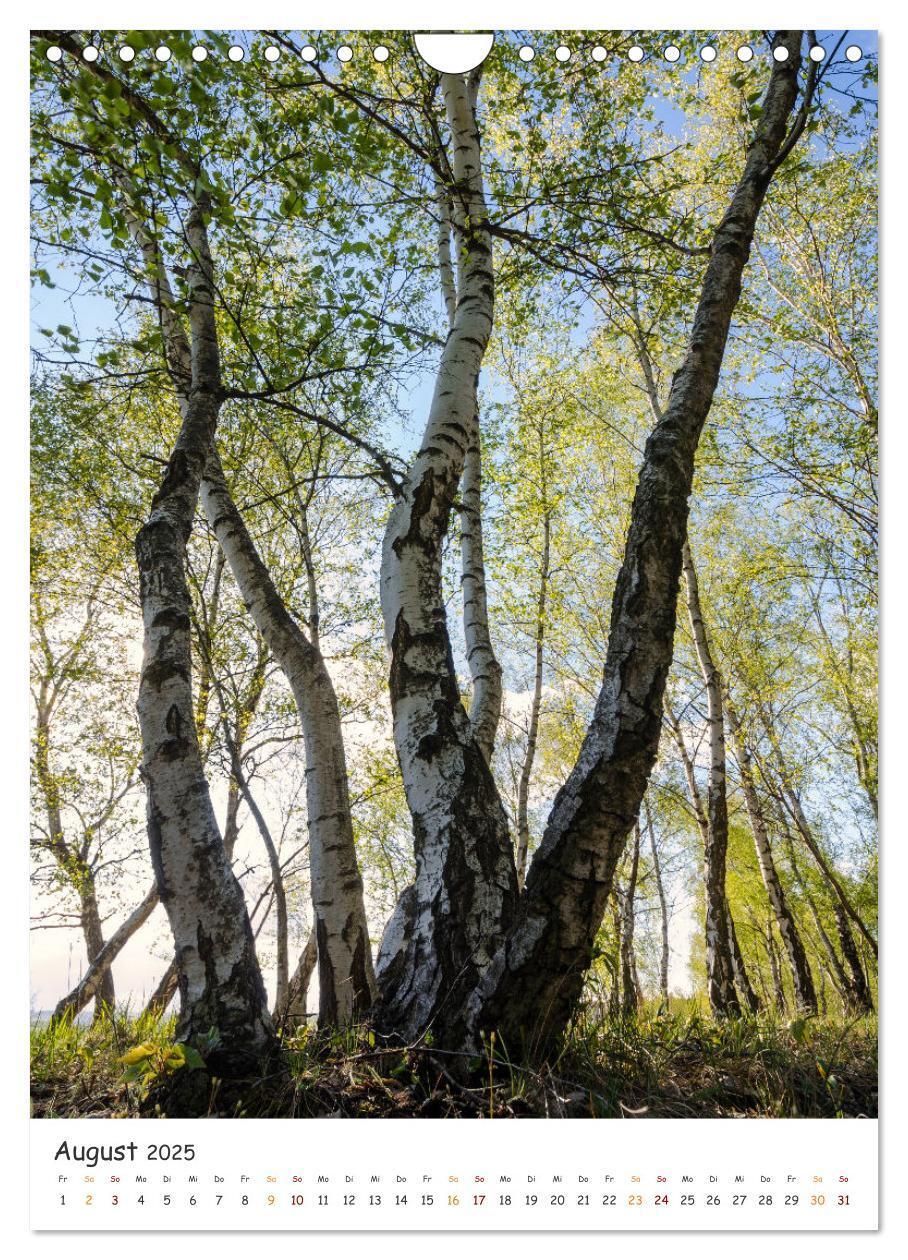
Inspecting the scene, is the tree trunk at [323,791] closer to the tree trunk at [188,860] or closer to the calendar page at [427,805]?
the calendar page at [427,805]

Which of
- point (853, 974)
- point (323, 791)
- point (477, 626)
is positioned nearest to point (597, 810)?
point (323, 791)

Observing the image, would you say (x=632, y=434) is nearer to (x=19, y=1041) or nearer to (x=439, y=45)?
(x=439, y=45)

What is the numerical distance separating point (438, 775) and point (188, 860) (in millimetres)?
953

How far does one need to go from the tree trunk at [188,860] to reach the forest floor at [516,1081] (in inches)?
5.6

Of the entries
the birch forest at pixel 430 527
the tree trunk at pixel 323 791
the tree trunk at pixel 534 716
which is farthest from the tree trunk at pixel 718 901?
the tree trunk at pixel 323 791

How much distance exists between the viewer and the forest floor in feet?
5.92

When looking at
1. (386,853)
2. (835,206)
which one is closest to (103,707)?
(386,853)

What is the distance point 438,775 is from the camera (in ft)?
8.30

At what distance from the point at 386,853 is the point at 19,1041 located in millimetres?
13021

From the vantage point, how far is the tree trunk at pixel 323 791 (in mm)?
3473

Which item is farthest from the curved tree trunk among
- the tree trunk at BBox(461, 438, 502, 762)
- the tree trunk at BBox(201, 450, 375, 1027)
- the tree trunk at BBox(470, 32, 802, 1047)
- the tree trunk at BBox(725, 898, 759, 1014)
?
the tree trunk at BBox(725, 898, 759, 1014)

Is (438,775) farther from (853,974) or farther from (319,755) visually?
(853,974)
